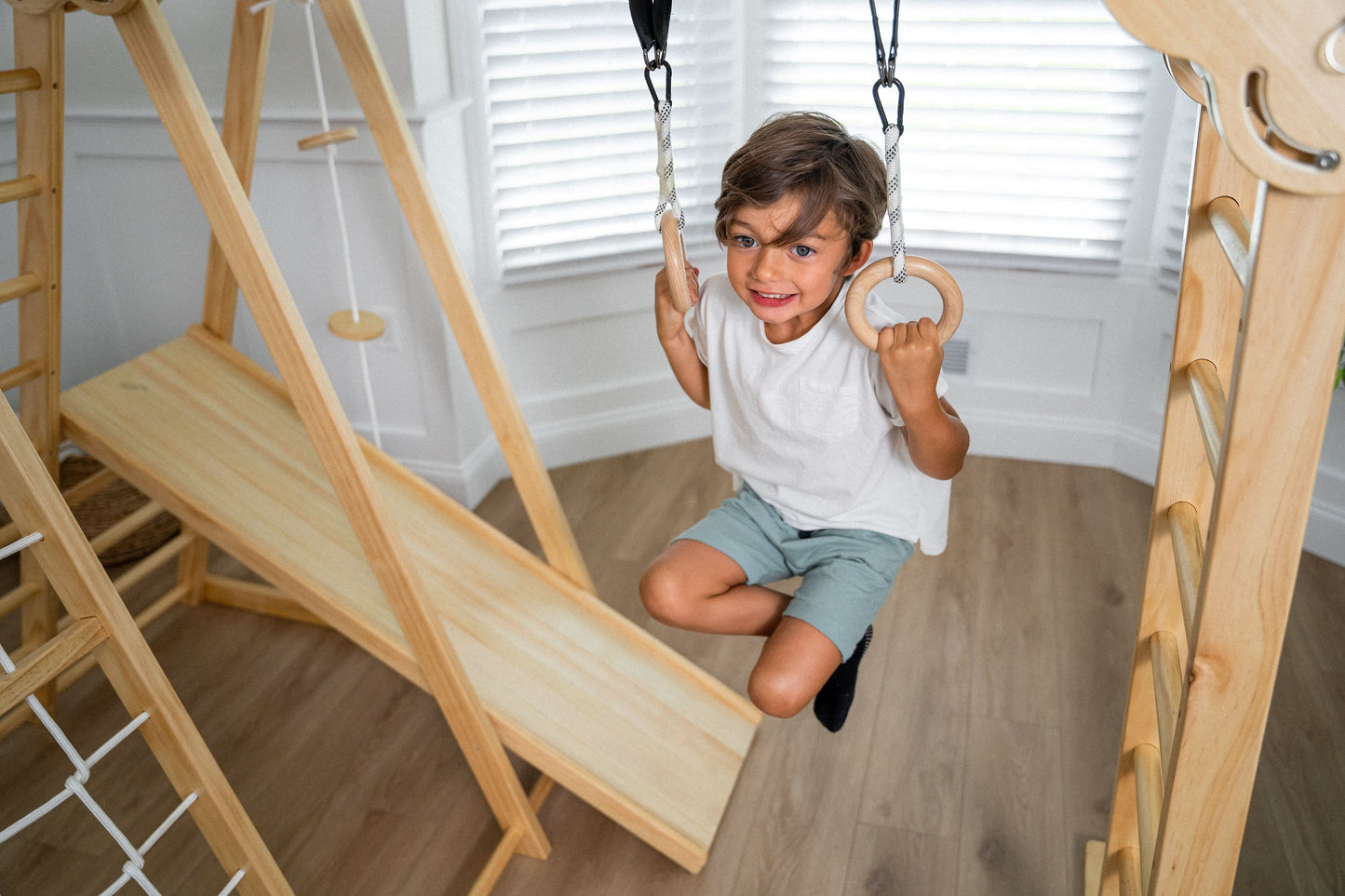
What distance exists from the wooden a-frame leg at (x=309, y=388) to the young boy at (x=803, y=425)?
1.41 ft

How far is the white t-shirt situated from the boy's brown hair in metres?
0.19

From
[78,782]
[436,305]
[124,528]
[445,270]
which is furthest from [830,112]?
[78,782]

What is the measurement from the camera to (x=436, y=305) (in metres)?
2.87

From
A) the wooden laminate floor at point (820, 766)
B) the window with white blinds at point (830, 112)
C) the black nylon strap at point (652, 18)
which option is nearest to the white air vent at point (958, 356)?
the window with white blinds at point (830, 112)

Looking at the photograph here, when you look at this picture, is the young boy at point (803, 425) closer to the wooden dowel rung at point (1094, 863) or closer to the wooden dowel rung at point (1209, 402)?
the wooden dowel rung at point (1209, 402)

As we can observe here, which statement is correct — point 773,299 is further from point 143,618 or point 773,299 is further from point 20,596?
point 143,618

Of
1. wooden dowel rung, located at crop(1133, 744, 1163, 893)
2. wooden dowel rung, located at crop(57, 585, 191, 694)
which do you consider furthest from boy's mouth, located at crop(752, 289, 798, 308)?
wooden dowel rung, located at crop(57, 585, 191, 694)

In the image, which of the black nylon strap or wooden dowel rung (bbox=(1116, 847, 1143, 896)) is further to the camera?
wooden dowel rung (bbox=(1116, 847, 1143, 896))

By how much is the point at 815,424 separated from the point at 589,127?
5.60ft

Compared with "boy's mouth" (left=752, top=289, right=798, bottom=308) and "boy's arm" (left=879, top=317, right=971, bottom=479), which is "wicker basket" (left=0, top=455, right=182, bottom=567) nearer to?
"boy's mouth" (left=752, top=289, right=798, bottom=308)

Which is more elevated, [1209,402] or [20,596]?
[1209,402]

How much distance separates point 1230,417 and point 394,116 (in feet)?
5.03

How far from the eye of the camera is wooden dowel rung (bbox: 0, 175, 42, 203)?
5.35ft

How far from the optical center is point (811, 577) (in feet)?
5.23
